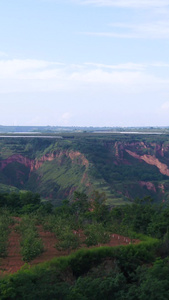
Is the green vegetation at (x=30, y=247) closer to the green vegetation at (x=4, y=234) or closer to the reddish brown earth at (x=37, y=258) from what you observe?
the reddish brown earth at (x=37, y=258)

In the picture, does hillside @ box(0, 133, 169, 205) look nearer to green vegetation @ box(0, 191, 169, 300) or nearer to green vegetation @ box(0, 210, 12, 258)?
green vegetation @ box(0, 191, 169, 300)

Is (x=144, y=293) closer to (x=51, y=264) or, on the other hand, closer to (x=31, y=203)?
(x=51, y=264)

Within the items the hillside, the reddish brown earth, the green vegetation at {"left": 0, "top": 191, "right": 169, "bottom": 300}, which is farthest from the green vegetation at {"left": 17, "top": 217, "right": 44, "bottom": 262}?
the hillside

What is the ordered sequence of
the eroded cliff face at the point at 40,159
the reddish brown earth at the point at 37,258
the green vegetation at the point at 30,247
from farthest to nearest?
the eroded cliff face at the point at 40,159
the reddish brown earth at the point at 37,258
the green vegetation at the point at 30,247

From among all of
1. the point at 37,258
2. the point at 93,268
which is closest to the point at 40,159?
the point at 37,258

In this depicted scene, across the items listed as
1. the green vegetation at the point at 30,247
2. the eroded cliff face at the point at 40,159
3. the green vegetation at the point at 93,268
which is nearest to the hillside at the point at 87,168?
the eroded cliff face at the point at 40,159

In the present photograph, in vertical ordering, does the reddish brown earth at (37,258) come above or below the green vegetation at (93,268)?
below

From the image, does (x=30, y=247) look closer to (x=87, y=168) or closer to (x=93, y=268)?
(x=93, y=268)
